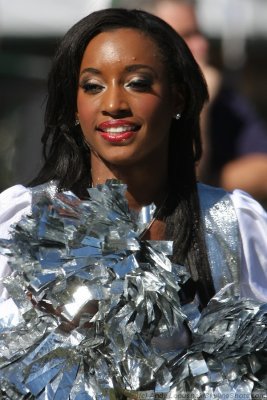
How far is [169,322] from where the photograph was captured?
3256 mm

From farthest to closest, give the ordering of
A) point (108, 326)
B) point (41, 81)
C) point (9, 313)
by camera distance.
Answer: point (41, 81)
point (9, 313)
point (108, 326)

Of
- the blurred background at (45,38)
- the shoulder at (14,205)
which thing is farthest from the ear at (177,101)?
the blurred background at (45,38)

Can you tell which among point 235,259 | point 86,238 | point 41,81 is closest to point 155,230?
point 235,259

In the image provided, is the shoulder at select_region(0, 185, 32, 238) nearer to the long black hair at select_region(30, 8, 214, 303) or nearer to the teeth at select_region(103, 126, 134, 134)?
the long black hair at select_region(30, 8, 214, 303)

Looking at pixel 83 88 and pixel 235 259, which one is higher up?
pixel 83 88

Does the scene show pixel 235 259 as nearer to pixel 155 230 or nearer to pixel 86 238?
pixel 155 230

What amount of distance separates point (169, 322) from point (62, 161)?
0.74 meters

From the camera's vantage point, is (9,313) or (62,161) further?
(62,161)

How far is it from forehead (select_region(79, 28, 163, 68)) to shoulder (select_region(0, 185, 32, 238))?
42 cm

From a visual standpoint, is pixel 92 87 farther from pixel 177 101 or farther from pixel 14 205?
pixel 14 205

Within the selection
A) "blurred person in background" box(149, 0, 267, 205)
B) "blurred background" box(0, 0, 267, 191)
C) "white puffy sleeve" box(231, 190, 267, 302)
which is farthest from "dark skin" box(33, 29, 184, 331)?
"blurred background" box(0, 0, 267, 191)

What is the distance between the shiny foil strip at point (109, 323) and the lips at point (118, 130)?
0.94 ft

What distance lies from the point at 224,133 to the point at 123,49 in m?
1.66

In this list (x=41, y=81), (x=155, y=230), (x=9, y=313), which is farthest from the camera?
(x=41, y=81)
